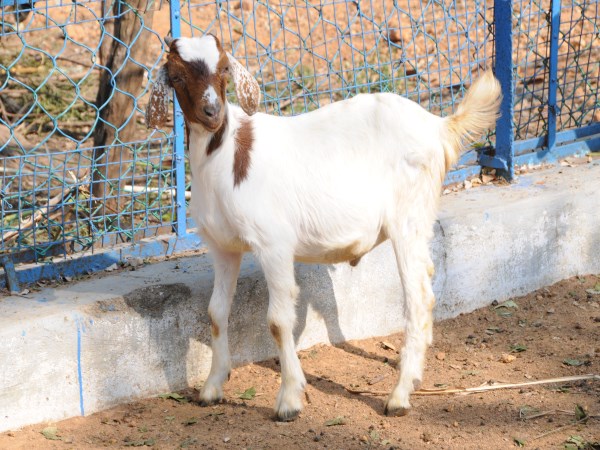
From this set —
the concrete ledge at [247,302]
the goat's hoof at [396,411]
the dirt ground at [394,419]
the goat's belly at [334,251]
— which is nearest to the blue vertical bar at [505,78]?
the concrete ledge at [247,302]

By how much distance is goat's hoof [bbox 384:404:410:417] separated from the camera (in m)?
4.27

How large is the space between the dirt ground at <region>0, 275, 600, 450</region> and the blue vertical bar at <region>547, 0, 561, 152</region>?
1506 millimetres

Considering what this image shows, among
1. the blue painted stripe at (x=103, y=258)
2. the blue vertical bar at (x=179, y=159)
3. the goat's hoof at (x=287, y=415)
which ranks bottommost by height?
the goat's hoof at (x=287, y=415)

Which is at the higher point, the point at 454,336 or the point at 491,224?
the point at 491,224

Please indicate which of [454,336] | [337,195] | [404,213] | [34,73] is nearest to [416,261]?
[404,213]

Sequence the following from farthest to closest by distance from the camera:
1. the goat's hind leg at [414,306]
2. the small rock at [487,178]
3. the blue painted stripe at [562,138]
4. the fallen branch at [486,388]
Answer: the blue painted stripe at [562,138] < the small rock at [487,178] < the fallen branch at [486,388] < the goat's hind leg at [414,306]

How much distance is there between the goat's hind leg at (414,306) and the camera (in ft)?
14.3

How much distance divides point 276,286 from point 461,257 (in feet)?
5.34

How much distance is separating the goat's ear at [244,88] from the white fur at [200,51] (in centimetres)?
10

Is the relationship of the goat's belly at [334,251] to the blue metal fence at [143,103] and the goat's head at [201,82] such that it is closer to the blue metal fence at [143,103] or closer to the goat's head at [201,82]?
the goat's head at [201,82]

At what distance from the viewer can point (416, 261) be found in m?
4.40

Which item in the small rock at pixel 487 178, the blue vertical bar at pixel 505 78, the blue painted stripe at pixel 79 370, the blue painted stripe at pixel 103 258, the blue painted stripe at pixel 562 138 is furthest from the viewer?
the blue painted stripe at pixel 562 138

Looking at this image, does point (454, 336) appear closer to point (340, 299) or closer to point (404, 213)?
point (340, 299)

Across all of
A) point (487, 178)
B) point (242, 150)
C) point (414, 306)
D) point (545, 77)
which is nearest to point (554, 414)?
point (414, 306)
